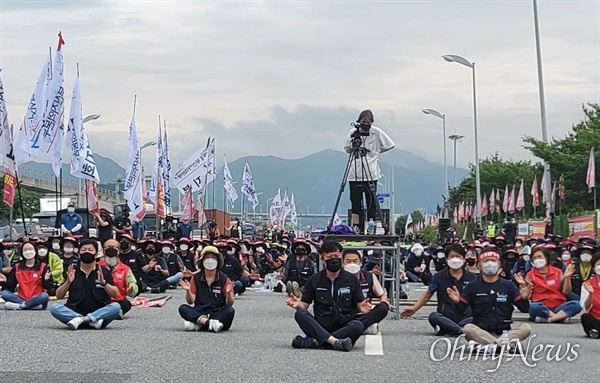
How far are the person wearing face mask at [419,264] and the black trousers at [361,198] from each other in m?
6.59

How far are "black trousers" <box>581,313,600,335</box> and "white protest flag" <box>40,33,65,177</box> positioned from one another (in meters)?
15.2

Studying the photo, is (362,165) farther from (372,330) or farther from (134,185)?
(134,185)

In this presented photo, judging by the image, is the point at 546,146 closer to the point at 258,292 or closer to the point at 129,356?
the point at 258,292

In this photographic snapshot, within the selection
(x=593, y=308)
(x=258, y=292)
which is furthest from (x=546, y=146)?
(x=593, y=308)

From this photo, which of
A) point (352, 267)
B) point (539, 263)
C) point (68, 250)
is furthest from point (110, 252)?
point (539, 263)

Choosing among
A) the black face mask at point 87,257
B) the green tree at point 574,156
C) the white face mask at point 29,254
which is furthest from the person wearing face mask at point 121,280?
the green tree at point 574,156

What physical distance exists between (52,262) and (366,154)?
271 inches

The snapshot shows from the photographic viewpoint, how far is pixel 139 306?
19.8m

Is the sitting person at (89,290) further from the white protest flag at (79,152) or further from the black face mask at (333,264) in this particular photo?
the white protest flag at (79,152)

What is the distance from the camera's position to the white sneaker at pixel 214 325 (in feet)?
48.1

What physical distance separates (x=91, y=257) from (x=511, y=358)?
6.38m

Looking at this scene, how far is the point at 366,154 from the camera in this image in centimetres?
1805

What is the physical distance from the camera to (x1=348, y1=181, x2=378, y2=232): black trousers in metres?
18.1

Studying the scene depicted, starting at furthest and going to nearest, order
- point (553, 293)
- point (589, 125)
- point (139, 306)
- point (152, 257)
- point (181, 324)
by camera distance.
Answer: point (589, 125)
point (152, 257)
point (139, 306)
point (553, 293)
point (181, 324)
